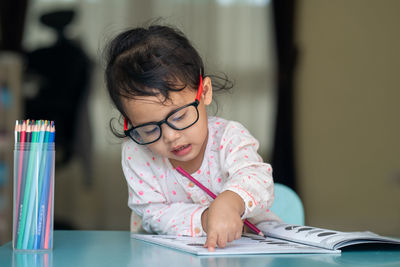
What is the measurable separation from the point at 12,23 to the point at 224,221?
366cm

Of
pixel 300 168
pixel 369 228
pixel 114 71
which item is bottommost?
pixel 369 228

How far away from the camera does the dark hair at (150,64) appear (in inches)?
39.2

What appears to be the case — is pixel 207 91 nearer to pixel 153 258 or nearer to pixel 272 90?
pixel 153 258

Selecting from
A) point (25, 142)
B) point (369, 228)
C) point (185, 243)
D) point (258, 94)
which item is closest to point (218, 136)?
point (185, 243)

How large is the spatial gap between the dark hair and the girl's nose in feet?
0.18

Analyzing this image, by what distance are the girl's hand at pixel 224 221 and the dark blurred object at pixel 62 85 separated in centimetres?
322

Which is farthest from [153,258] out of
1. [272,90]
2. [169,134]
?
[272,90]

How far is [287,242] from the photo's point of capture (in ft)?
2.86

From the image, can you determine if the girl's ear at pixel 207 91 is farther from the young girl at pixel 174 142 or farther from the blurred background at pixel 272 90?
the blurred background at pixel 272 90

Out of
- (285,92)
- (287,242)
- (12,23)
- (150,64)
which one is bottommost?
(287,242)

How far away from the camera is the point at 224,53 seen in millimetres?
3982

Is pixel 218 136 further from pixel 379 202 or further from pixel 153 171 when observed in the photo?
pixel 379 202

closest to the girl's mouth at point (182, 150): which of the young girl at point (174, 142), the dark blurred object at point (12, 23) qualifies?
the young girl at point (174, 142)

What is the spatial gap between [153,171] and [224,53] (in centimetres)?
290
